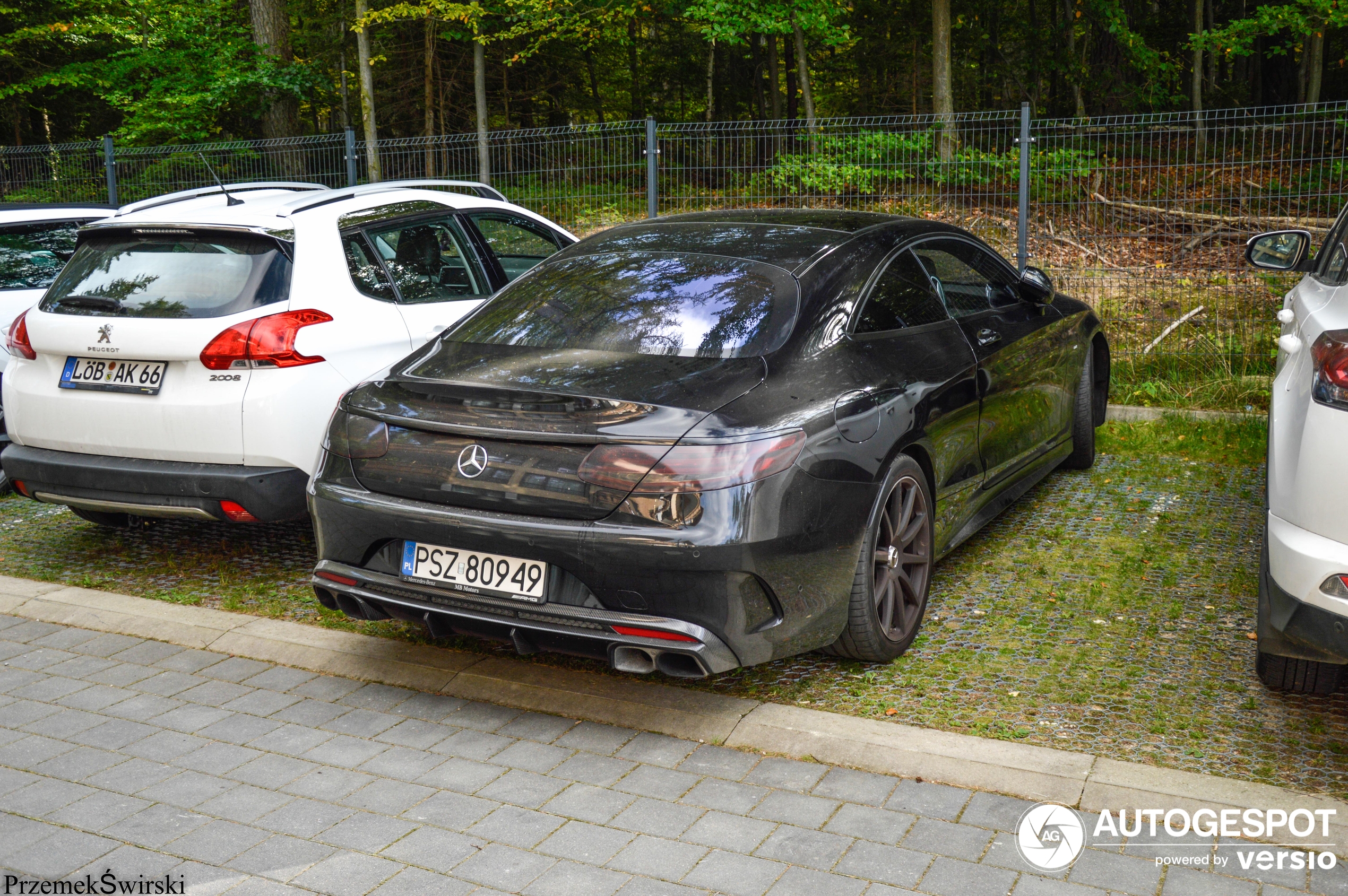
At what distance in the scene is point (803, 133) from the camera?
10555 millimetres

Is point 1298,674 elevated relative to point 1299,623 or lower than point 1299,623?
lower

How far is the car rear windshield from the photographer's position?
5148 mm

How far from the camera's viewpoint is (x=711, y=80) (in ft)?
86.8

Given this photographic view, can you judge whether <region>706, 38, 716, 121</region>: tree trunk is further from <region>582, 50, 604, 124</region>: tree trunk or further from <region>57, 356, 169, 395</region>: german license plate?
<region>57, 356, 169, 395</region>: german license plate

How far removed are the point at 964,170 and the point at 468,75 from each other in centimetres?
1579

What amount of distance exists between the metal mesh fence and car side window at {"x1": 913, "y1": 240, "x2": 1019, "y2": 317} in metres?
3.57

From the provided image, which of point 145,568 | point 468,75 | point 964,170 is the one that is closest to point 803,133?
point 964,170

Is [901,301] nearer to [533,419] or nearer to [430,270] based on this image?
[533,419]

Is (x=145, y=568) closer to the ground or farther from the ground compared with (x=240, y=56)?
closer to the ground

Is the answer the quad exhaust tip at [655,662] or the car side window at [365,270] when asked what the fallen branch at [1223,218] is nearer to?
the car side window at [365,270]

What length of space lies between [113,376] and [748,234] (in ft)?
9.56

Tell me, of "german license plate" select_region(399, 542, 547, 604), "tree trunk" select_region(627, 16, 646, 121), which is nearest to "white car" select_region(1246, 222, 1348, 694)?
"german license plate" select_region(399, 542, 547, 604)

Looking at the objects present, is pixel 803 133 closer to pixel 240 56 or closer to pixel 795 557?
pixel 795 557

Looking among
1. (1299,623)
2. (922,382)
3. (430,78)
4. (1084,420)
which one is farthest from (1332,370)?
(430,78)
